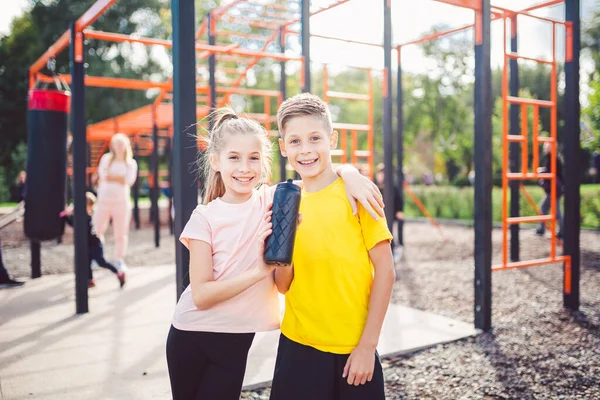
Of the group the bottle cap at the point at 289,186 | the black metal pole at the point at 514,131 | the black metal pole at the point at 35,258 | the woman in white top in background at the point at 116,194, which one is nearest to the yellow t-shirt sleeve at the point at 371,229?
the bottle cap at the point at 289,186

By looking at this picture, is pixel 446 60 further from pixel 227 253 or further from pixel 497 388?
pixel 227 253

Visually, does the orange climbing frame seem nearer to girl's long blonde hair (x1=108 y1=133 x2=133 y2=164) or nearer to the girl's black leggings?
the girl's black leggings

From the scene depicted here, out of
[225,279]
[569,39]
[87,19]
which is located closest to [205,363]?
[225,279]

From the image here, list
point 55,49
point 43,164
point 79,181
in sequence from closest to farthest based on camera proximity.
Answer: point 79,181
point 43,164
point 55,49

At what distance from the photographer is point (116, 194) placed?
5.90 metres

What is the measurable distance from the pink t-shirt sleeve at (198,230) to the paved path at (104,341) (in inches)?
54.8

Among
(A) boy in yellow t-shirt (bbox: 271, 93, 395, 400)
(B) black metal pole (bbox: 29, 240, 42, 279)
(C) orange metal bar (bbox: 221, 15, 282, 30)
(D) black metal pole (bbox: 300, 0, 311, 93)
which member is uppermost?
(C) orange metal bar (bbox: 221, 15, 282, 30)

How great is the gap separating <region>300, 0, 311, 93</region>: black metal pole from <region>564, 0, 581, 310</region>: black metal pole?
7.57 feet

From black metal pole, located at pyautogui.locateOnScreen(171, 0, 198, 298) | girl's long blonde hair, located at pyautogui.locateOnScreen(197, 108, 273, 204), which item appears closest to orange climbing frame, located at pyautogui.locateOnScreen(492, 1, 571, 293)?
black metal pole, located at pyautogui.locateOnScreen(171, 0, 198, 298)

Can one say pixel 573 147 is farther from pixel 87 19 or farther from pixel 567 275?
pixel 87 19

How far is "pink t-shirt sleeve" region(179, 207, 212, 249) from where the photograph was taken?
169 centimetres

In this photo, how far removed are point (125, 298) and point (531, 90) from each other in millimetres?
36931

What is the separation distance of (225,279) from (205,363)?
0.33 meters

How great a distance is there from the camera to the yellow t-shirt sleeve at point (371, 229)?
161 cm
